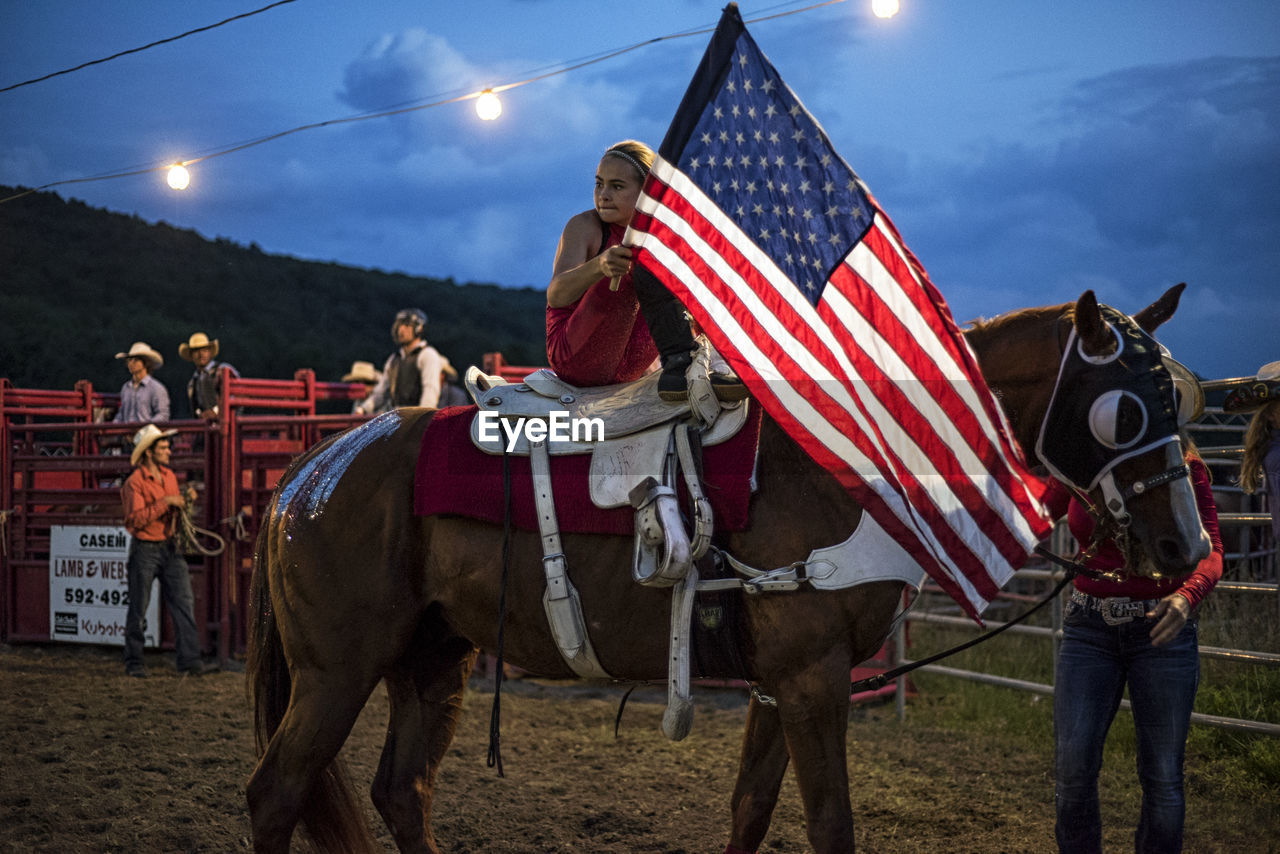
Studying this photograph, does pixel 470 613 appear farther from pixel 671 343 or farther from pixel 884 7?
pixel 884 7

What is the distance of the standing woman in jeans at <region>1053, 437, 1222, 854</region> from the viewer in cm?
295

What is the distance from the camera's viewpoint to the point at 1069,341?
2646mm

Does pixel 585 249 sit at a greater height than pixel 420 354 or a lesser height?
lesser

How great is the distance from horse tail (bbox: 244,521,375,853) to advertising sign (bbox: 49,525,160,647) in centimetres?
641

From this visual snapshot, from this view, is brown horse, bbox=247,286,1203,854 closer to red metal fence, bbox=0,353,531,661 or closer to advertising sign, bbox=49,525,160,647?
red metal fence, bbox=0,353,531,661

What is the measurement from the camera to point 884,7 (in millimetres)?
6898

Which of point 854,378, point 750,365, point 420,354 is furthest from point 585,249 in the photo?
point 420,354

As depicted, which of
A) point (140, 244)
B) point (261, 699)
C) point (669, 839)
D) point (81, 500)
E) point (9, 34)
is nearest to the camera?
point (261, 699)

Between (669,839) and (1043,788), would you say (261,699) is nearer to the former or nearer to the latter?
(669,839)

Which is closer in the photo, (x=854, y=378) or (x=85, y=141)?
(x=854, y=378)

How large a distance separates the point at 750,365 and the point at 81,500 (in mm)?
9276

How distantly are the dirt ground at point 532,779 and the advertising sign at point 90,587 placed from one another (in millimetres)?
1472

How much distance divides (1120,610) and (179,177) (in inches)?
349

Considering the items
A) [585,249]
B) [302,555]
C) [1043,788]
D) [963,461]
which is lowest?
[1043,788]
